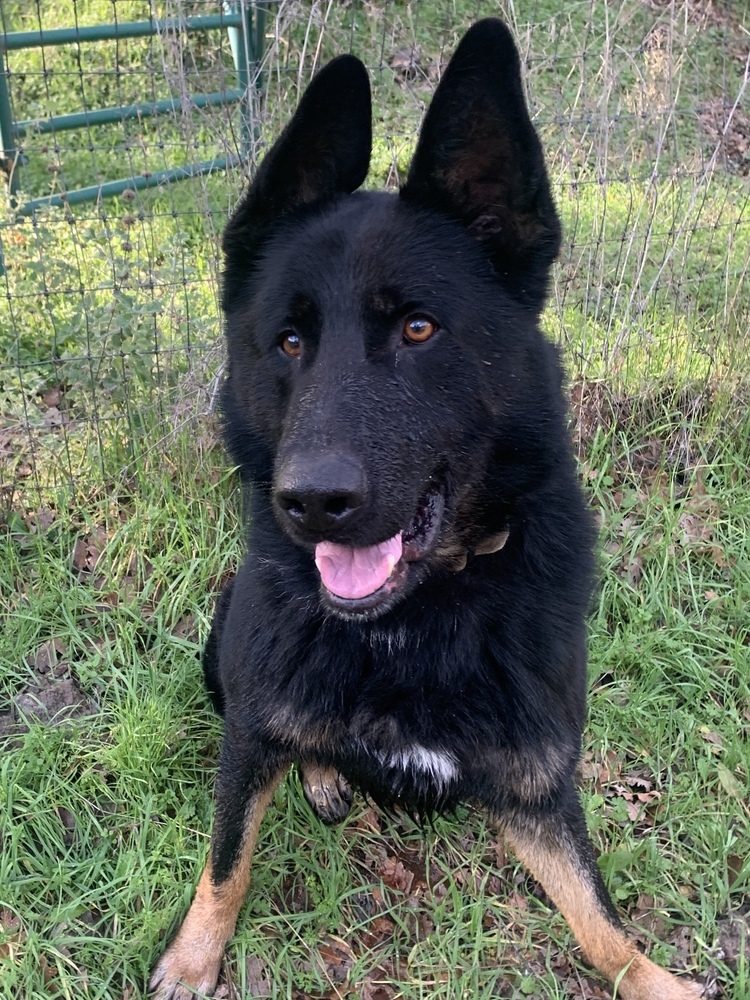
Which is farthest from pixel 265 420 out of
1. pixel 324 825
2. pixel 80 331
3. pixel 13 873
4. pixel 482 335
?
pixel 80 331

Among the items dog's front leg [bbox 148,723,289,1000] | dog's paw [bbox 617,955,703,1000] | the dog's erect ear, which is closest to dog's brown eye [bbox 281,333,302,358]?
the dog's erect ear

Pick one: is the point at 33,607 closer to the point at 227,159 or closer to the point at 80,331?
the point at 80,331

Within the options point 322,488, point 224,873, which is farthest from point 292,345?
point 224,873

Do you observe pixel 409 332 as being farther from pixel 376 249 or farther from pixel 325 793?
pixel 325 793

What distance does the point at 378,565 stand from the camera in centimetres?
181

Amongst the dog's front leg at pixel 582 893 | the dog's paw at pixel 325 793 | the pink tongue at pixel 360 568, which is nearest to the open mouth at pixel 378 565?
the pink tongue at pixel 360 568

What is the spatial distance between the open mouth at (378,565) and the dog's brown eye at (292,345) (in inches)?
17.0

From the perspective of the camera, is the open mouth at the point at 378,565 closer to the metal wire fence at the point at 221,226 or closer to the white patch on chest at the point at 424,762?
the white patch on chest at the point at 424,762

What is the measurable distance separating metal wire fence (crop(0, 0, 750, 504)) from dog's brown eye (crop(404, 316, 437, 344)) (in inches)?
69.2

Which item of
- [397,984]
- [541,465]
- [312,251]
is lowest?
[397,984]

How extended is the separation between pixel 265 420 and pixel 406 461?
0.42 m

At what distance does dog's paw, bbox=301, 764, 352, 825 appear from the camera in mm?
2557

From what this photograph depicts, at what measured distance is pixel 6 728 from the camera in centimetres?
274

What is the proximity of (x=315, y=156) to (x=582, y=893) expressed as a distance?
1951mm
